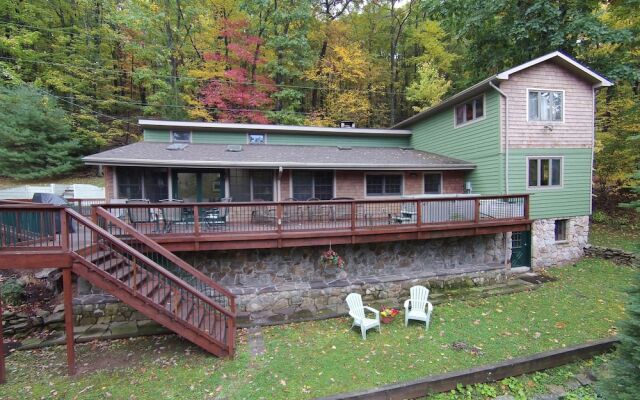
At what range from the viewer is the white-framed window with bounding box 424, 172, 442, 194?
1127 cm

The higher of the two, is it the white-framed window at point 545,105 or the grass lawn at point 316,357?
the white-framed window at point 545,105

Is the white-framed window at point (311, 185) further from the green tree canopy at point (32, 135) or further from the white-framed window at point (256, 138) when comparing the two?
the green tree canopy at point (32, 135)

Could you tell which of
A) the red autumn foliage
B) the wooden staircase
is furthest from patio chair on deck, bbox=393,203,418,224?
the red autumn foliage

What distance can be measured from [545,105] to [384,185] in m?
6.23

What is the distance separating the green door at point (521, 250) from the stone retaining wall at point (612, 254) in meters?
2.88

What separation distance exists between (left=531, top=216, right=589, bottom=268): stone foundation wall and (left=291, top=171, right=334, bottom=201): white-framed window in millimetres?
7454

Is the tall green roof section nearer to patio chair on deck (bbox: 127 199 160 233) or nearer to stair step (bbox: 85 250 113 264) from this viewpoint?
patio chair on deck (bbox: 127 199 160 233)

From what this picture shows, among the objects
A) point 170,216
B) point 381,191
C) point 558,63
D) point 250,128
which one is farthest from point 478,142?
point 170,216

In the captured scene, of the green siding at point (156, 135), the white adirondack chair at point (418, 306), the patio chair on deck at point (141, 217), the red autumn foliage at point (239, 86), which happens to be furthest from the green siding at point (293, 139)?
the white adirondack chair at point (418, 306)

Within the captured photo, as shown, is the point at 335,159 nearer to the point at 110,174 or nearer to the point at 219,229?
the point at 219,229

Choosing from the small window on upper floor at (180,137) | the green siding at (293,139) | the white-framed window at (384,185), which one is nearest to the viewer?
the white-framed window at (384,185)

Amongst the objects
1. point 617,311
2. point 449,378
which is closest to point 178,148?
point 449,378

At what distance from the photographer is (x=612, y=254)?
10188mm

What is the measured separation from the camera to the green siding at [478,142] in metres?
9.56
